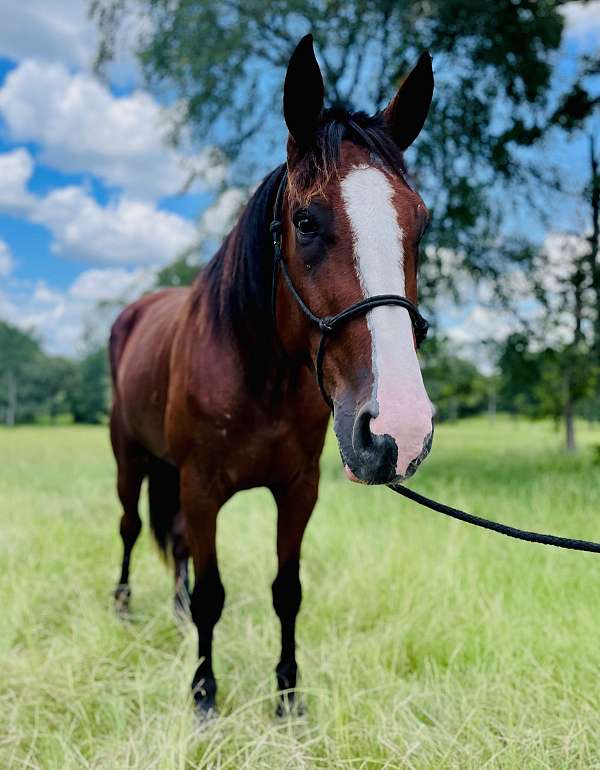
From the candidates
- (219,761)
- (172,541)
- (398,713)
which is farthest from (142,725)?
(172,541)

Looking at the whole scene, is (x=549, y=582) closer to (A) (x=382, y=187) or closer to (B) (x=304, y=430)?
(B) (x=304, y=430)

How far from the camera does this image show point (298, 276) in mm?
1979

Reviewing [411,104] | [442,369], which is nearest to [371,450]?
[411,104]

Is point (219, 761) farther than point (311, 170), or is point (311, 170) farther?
point (219, 761)

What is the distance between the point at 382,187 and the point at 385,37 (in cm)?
849

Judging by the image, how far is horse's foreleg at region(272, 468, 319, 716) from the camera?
2.71m

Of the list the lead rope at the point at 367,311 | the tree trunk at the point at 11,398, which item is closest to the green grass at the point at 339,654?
the lead rope at the point at 367,311

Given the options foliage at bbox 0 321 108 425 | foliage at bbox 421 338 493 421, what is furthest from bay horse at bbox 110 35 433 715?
foliage at bbox 0 321 108 425

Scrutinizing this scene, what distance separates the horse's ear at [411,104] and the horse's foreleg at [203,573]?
1.59m

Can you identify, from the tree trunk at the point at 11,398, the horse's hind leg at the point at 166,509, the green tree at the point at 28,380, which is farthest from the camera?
the green tree at the point at 28,380

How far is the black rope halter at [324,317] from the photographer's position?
166 centimetres

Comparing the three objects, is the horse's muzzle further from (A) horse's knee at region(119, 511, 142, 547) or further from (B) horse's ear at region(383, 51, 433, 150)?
(A) horse's knee at region(119, 511, 142, 547)

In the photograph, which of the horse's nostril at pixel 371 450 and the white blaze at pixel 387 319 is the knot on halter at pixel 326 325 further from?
the horse's nostril at pixel 371 450

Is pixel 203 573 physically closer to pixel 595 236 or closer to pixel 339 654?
pixel 339 654
